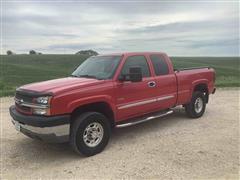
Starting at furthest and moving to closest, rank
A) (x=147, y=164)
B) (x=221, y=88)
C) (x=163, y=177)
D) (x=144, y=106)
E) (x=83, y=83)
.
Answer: (x=221, y=88), (x=144, y=106), (x=83, y=83), (x=147, y=164), (x=163, y=177)

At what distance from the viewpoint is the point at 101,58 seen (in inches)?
274

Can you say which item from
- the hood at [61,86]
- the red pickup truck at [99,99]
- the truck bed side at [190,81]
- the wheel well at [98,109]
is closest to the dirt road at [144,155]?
the red pickup truck at [99,99]

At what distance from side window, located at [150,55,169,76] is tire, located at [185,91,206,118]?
4.60ft

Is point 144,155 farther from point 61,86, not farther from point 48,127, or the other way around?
point 61,86

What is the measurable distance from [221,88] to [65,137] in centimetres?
1143

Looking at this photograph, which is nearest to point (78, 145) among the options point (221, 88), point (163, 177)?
point (163, 177)

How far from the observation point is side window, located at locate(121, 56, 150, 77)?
6.49 metres

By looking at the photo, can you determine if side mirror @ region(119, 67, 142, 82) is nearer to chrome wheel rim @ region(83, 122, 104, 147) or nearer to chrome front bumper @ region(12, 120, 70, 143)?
chrome wheel rim @ region(83, 122, 104, 147)

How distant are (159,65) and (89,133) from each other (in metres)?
2.62

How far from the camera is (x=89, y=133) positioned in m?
5.70

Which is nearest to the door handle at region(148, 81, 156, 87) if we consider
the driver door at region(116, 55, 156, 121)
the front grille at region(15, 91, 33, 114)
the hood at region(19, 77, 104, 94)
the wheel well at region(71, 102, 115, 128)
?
the driver door at region(116, 55, 156, 121)

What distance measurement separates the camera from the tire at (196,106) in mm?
8312

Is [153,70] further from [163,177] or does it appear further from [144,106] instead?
[163,177]

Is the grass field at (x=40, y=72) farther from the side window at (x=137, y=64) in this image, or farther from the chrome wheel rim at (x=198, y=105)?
the side window at (x=137, y=64)
